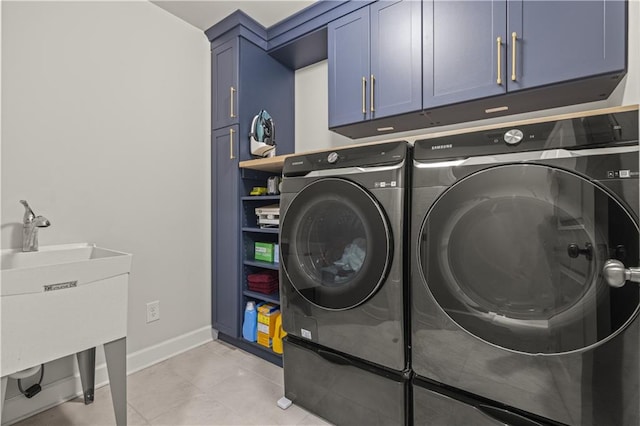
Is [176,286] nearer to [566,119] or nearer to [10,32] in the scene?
[10,32]

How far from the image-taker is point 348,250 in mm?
1347

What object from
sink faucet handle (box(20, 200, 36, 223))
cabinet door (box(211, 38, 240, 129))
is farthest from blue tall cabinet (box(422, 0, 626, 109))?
sink faucet handle (box(20, 200, 36, 223))

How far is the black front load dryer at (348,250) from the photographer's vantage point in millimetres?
1207

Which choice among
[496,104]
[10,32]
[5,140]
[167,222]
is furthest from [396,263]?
[10,32]

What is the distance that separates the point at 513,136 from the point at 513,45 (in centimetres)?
66

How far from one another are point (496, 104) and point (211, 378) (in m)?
2.19

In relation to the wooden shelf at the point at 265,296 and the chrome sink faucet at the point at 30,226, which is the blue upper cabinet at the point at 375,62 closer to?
the wooden shelf at the point at 265,296

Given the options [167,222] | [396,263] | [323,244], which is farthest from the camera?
[167,222]

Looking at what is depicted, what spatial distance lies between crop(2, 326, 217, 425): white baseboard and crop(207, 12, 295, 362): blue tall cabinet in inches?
9.5

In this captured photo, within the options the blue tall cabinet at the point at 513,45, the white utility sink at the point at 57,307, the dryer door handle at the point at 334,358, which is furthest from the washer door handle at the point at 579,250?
the white utility sink at the point at 57,307

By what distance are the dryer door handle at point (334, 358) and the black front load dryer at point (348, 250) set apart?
4 centimetres

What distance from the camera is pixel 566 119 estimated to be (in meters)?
0.94

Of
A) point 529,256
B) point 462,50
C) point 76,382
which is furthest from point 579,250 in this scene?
point 76,382

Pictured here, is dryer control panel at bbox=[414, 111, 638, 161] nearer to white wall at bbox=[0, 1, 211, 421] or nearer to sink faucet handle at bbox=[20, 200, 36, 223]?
white wall at bbox=[0, 1, 211, 421]
